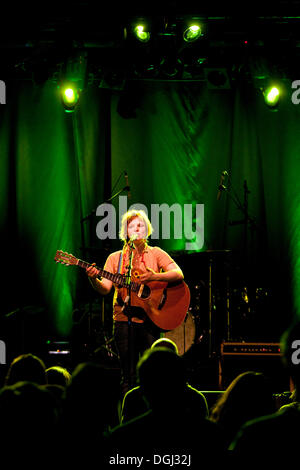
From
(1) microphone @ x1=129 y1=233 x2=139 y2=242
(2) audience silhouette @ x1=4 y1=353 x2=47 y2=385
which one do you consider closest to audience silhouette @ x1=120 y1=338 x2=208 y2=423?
(2) audience silhouette @ x1=4 y1=353 x2=47 y2=385

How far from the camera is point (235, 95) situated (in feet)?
27.4

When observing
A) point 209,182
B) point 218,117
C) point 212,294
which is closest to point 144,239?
point 212,294

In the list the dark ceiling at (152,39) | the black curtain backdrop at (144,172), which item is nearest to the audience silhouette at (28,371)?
the black curtain backdrop at (144,172)

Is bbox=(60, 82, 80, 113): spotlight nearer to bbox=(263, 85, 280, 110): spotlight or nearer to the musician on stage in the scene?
the musician on stage

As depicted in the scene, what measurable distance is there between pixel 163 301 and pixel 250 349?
1.29 m

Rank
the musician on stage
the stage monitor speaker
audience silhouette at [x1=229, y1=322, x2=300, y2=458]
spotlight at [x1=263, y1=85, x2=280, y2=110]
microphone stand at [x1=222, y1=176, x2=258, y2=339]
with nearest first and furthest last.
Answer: audience silhouette at [x1=229, y1=322, x2=300, y2=458]
the musician on stage
the stage monitor speaker
spotlight at [x1=263, y1=85, x2=280, y2=110]
microphone stand at [x1=222, y1=176, x2=258, y2=339]

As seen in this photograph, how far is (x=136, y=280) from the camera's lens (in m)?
5.27

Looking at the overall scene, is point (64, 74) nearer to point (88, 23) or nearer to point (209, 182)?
point (88, 23)

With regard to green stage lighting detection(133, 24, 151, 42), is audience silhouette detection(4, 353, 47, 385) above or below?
below

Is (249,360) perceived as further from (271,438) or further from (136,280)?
(271,438)

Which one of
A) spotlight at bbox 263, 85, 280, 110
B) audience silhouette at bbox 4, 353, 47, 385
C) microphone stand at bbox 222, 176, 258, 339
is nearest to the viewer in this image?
audience silhouette at bbox 4, 353, 47, 385

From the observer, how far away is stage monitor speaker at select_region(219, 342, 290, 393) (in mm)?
5555

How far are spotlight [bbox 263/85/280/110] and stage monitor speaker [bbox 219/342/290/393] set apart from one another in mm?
4166

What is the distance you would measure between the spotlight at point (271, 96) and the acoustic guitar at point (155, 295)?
12.6 ft
